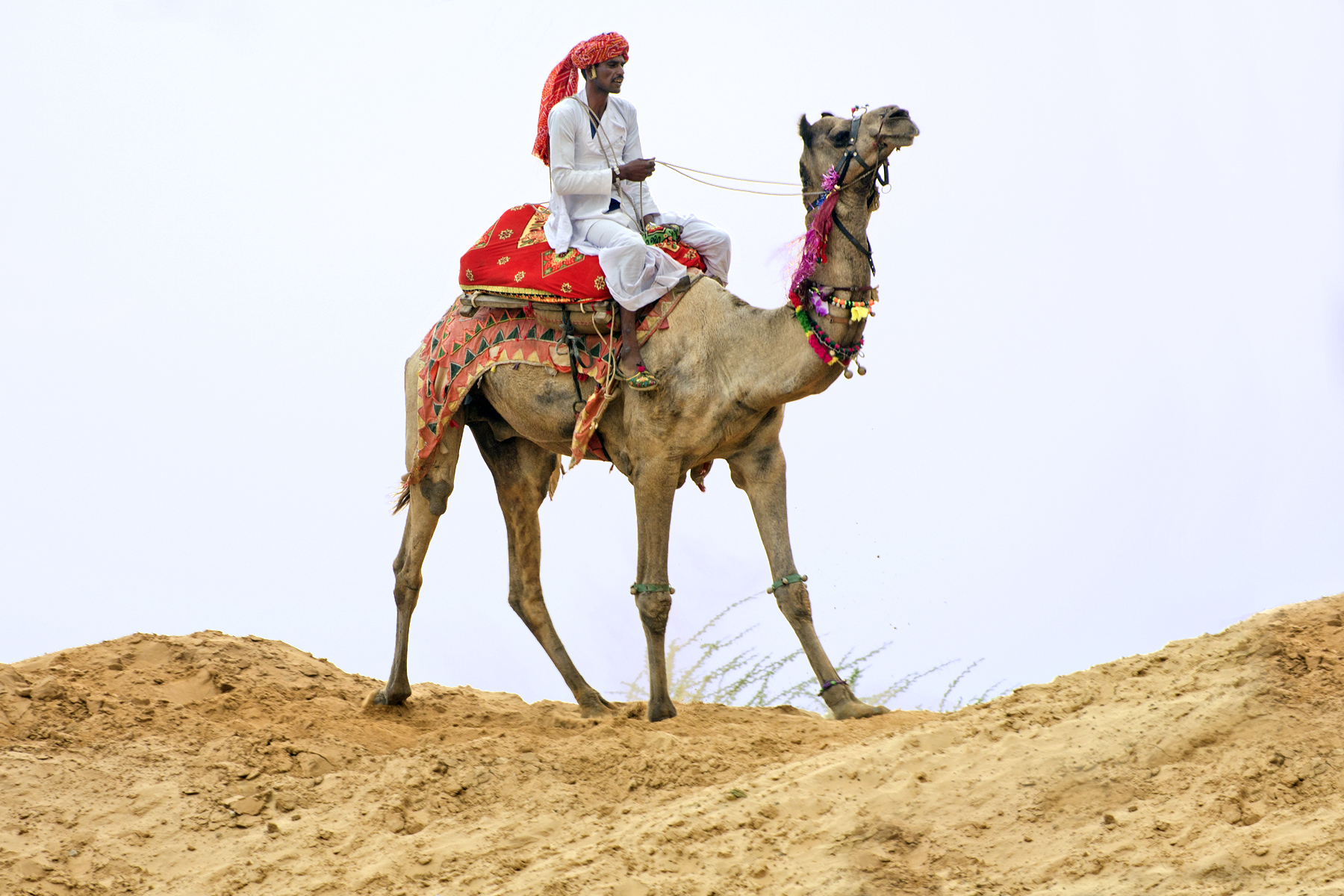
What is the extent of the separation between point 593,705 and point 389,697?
117cm

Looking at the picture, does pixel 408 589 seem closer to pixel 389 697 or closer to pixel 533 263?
pixel 389 697

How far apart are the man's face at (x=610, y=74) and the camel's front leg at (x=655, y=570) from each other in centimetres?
199

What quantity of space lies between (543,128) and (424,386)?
5.20 ft

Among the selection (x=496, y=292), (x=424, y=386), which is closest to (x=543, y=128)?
A: (x=496, y=292)

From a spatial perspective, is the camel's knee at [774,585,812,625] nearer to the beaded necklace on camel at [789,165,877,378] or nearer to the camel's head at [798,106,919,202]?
the beaded necklace on camel at [789,165,877,378]

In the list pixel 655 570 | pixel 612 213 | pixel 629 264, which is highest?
pixel 612 213

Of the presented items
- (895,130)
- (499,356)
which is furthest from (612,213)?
(895,130)

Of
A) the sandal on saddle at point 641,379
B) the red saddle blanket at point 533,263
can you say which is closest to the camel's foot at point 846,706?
the sandal on saddle at point 641,379

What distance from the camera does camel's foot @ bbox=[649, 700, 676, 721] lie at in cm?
711

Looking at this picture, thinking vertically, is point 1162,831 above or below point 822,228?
below

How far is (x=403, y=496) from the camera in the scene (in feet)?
28.5

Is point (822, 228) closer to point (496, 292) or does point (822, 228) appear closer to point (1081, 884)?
point (496, 292)

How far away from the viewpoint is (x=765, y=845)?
485 cm

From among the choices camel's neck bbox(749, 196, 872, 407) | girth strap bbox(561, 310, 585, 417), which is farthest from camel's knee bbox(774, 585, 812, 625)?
girth strap bbox(561, 310, 585, 417)
